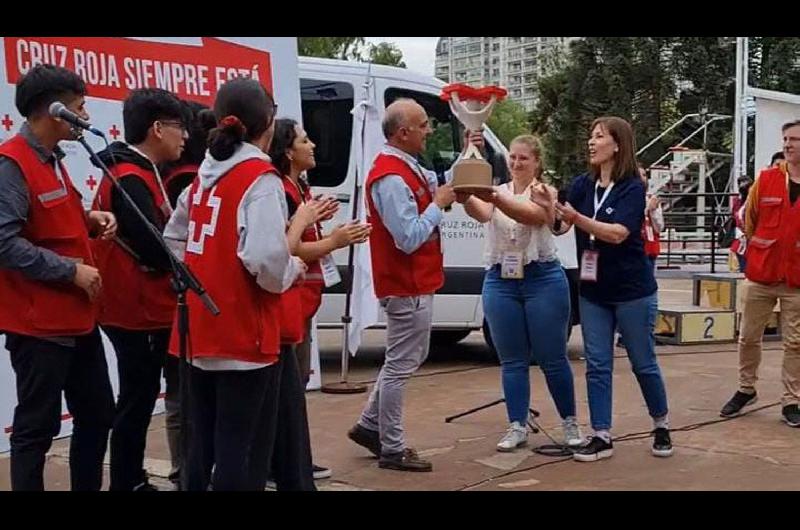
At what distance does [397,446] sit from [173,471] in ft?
3.75

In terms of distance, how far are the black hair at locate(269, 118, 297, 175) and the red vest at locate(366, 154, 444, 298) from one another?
493 mm

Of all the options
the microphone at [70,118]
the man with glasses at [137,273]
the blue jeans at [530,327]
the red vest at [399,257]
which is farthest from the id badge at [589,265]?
the microphone at [70,118]

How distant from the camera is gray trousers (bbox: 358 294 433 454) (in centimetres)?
494

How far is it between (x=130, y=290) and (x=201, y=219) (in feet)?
3.34

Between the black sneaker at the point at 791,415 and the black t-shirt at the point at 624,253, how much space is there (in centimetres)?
155

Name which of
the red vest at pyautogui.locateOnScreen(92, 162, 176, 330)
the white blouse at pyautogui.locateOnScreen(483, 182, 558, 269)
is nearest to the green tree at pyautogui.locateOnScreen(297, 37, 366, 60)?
the white blouse at pyautogui.locateOnScreen(483, 182, 558, 269)

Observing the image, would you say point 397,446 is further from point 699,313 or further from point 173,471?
point 699,313

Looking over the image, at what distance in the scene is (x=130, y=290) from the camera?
4254 mm

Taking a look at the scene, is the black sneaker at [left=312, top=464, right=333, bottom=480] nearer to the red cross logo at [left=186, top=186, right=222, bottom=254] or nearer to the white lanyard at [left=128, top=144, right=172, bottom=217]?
the white lanyard at [left=128, top=144, right=172, bottom=217]

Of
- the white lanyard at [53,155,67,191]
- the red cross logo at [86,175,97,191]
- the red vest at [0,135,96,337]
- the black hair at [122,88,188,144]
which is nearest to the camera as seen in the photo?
the red vest at [0,135,96,337]

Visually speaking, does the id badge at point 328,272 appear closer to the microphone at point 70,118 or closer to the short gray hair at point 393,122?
the short gray hair at point 393,122

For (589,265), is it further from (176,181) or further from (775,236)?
(176,181)

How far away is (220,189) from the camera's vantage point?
3344 mm
